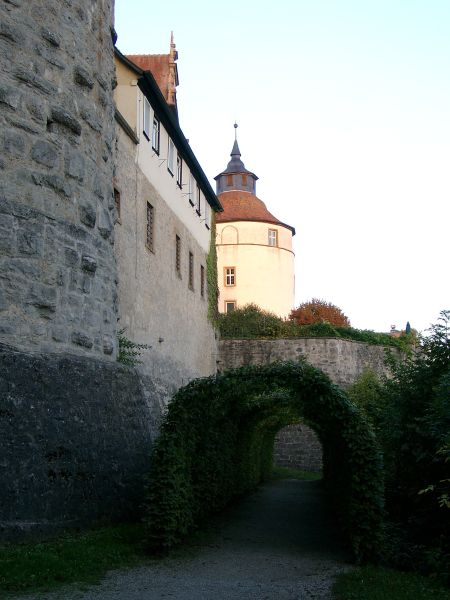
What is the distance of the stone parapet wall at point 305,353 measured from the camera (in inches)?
1241

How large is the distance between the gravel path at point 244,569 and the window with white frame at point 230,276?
36.0m

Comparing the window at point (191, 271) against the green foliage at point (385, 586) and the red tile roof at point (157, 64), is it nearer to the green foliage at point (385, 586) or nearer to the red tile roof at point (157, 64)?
the red tile roof at point (157, 64)

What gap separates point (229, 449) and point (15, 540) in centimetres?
791

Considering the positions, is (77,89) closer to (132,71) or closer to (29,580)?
(29,580)

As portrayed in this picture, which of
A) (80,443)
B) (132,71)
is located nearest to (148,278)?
(132,71)

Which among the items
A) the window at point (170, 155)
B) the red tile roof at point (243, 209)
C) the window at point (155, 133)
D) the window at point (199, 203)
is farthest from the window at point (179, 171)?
the red tile roof at point (243, 209)

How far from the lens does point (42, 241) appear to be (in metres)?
8.48

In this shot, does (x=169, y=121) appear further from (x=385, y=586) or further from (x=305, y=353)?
(x=385, y=586)

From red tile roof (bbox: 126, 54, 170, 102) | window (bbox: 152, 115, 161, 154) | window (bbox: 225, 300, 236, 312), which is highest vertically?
red tile roof (bbox: 126, 54, 170, 102)

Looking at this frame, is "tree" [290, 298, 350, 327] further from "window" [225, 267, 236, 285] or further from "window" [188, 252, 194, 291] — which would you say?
"window" [188, 252, 194, 291]

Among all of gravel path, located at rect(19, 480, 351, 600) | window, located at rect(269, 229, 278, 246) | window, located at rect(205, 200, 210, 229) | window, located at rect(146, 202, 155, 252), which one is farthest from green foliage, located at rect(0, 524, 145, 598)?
window, located at rect(269, 229, 278, 246)

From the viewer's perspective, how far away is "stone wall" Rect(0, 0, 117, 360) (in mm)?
8219

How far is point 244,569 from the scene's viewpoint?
820cm

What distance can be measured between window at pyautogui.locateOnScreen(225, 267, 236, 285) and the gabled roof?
669 inches
